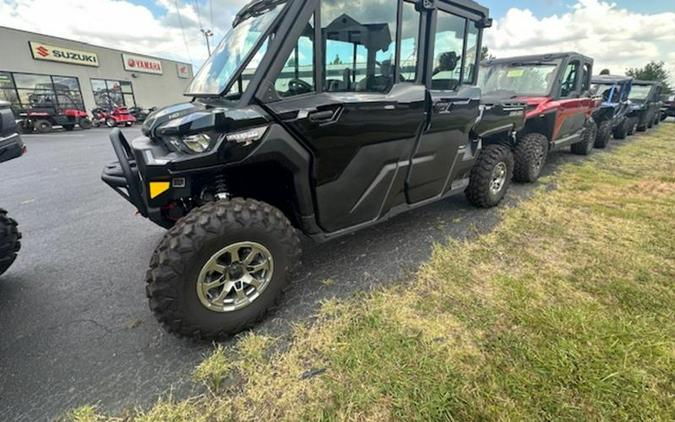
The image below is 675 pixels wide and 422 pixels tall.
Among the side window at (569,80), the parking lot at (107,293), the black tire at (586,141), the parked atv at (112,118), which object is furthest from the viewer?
the parked atv at (112,118)

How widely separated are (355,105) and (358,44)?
46 centimetres

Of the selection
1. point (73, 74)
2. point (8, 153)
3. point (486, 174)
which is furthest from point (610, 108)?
point (73, 74)

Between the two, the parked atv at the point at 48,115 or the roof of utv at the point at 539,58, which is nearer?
the roof of utv at the point at 539,58

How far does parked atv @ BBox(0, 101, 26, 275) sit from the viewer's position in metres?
2.36

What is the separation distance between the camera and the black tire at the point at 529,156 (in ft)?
16.8

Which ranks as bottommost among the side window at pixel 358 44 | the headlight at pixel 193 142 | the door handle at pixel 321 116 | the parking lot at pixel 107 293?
the parking lot at pixel 107 293

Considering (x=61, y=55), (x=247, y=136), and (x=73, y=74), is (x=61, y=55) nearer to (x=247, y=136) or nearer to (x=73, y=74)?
(x=73, y=74)

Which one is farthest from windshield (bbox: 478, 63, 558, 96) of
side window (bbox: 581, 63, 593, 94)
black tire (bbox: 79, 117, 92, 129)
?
black tire (bbox: 79, 117, 92, 129)

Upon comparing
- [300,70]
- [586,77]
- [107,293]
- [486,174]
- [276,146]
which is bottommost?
[107,293]

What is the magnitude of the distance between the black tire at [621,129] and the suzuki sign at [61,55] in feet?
96.7

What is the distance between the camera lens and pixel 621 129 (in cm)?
1045

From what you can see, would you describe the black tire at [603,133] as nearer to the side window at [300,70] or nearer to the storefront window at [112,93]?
the side window at [300,70]

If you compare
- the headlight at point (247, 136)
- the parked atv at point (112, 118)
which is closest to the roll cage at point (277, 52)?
the headlight at point (247, 136)

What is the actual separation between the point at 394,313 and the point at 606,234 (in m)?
2.68
